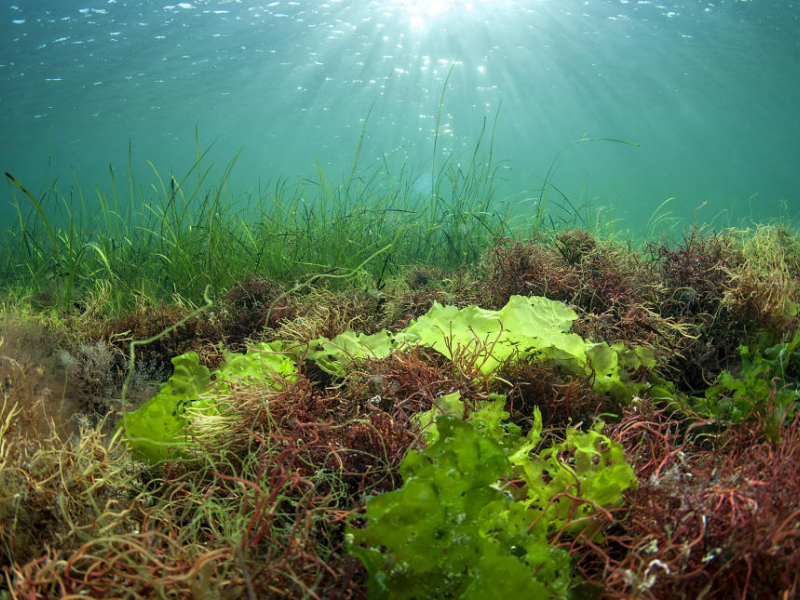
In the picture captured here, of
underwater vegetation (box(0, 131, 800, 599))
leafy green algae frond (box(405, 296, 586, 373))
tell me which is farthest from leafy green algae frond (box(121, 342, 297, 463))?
leafy green algae frond (box(405, 296, 586, 373))

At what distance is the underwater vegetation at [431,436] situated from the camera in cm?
91

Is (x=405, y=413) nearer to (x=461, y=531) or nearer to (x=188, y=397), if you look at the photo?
(x=461, y=531)

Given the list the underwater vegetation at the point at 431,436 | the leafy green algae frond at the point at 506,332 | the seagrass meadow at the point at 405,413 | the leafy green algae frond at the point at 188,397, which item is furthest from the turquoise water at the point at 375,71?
the leafy green algae frond at the point at 188,397

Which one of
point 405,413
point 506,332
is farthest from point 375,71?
point 405,413

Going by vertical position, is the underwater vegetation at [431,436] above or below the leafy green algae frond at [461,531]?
below

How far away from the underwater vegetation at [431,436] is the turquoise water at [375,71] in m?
4.51

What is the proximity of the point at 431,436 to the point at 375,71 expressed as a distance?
97.7 feet

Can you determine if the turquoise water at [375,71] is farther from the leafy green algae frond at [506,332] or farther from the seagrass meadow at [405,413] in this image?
the leafy green algae frond at [506,332]

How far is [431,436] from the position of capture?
4.36 feet

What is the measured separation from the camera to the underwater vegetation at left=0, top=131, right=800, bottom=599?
0.91 meters

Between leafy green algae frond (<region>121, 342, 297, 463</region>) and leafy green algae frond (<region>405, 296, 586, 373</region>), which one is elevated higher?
leafy green algae frond (<region>405, 296, 586, 373</region>)

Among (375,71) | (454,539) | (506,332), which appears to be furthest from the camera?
(375,71)

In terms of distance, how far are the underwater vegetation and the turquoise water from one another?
4.51 metres

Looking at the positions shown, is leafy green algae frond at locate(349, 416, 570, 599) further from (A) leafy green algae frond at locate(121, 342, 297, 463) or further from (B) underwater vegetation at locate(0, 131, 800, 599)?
(A) leafy green algae frond at locate(121, 342, 297, 463)
